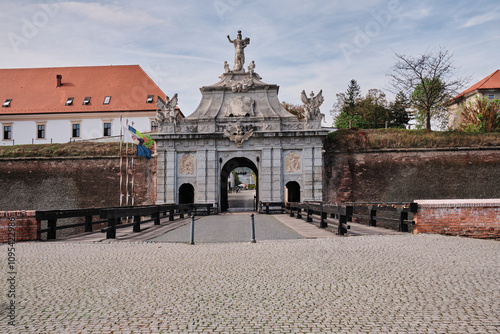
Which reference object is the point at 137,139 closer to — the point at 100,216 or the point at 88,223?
the point at 88,223

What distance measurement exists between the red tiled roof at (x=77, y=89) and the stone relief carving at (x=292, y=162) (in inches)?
810

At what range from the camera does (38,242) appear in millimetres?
12273

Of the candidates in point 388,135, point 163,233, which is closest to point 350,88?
point 388,135

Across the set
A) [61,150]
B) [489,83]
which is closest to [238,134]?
[61,150]

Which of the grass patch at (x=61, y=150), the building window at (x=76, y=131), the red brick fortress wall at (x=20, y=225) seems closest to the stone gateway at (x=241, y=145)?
the grass patch at (x=61, y=150)

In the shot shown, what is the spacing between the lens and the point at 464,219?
43.0 ft

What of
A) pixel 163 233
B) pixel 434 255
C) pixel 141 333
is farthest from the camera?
pixel 163 233

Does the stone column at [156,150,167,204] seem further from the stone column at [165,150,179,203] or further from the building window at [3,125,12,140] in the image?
the building window at [3,125,12,140]

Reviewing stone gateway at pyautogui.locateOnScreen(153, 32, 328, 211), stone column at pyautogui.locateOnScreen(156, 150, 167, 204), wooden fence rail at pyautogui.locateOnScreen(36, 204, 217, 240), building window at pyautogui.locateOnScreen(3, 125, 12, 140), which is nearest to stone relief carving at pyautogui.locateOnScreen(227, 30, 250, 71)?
stone gateway at pyautogui.locateOnScreen(153, 32, 328, 211)

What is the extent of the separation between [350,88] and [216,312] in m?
82.3

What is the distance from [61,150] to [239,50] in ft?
51.4

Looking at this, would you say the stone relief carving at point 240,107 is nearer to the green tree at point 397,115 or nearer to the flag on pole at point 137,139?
the flag on pole at point 137,139

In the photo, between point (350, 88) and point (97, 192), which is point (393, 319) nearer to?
point (97, 192)

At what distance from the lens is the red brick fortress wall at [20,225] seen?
12438 millimetres
